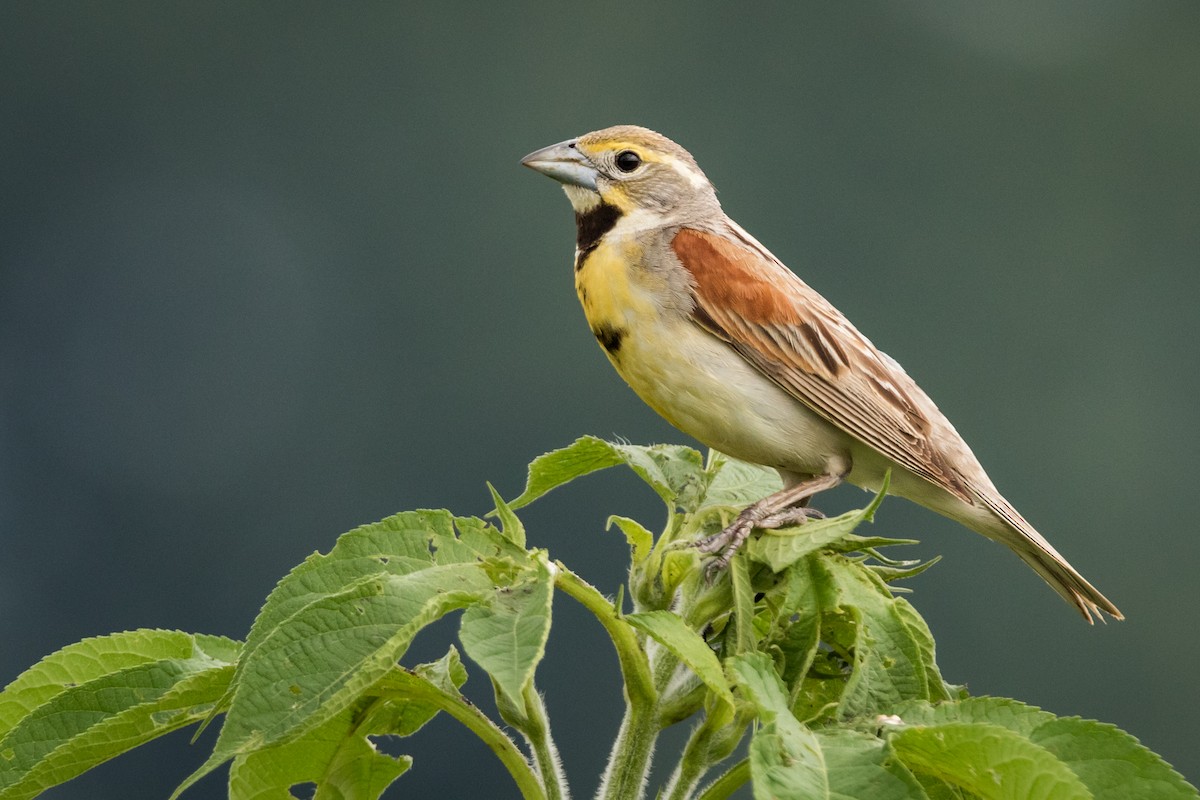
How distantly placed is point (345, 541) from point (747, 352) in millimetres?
1718

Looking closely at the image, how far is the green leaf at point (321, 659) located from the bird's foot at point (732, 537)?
1.54ft

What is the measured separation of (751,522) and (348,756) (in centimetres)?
75

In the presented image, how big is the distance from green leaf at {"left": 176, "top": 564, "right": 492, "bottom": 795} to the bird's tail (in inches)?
78.8

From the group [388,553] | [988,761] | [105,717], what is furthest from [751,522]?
[105,717]

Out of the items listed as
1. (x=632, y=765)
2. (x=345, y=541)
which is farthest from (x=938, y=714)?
(x=345, y=541)

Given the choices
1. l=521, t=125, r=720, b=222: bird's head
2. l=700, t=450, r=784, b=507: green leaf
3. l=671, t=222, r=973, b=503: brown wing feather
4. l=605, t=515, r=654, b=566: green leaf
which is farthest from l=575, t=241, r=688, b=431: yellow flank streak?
l=605, t=515, r=654, b=566: green leaf

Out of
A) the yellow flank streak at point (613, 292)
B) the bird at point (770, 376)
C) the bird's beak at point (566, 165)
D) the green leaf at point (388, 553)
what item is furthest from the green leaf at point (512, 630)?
the bird's beak at point (566, 165)

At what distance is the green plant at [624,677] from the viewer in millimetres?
1523

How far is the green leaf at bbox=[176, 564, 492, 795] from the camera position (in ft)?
5.09

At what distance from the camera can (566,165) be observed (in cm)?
381

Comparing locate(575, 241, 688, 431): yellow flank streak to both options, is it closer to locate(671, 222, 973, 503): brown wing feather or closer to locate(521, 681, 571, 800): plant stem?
locate(671, 222, 973, 503): brown wing feather

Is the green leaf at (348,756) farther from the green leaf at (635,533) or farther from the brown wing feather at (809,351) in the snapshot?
the brown wing feather at (809,351)

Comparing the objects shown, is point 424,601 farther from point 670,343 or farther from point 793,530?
point 670,343

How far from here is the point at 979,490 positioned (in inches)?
133
